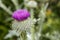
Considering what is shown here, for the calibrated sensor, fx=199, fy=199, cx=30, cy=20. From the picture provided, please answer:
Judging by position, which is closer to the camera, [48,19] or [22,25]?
[22,25]

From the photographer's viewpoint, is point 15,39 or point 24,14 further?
point 15,39

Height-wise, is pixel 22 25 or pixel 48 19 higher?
pixel 48 19

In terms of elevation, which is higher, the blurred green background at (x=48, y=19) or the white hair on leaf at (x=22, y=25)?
the blurred green background at (x=48, y=19)

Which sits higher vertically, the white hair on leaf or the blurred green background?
the blurred green background

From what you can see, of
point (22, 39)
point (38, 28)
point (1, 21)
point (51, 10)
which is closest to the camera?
point (22, 39)

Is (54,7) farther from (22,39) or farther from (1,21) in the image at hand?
(22,39)

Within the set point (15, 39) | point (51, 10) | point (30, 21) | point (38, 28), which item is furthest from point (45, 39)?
point (30, 21)

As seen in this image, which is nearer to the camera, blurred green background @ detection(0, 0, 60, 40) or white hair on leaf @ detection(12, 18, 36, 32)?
white hair on leaf @ detection(12, 18, 36, 32)

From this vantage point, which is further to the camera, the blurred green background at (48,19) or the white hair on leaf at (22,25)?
the blurred green background at (48,19)
